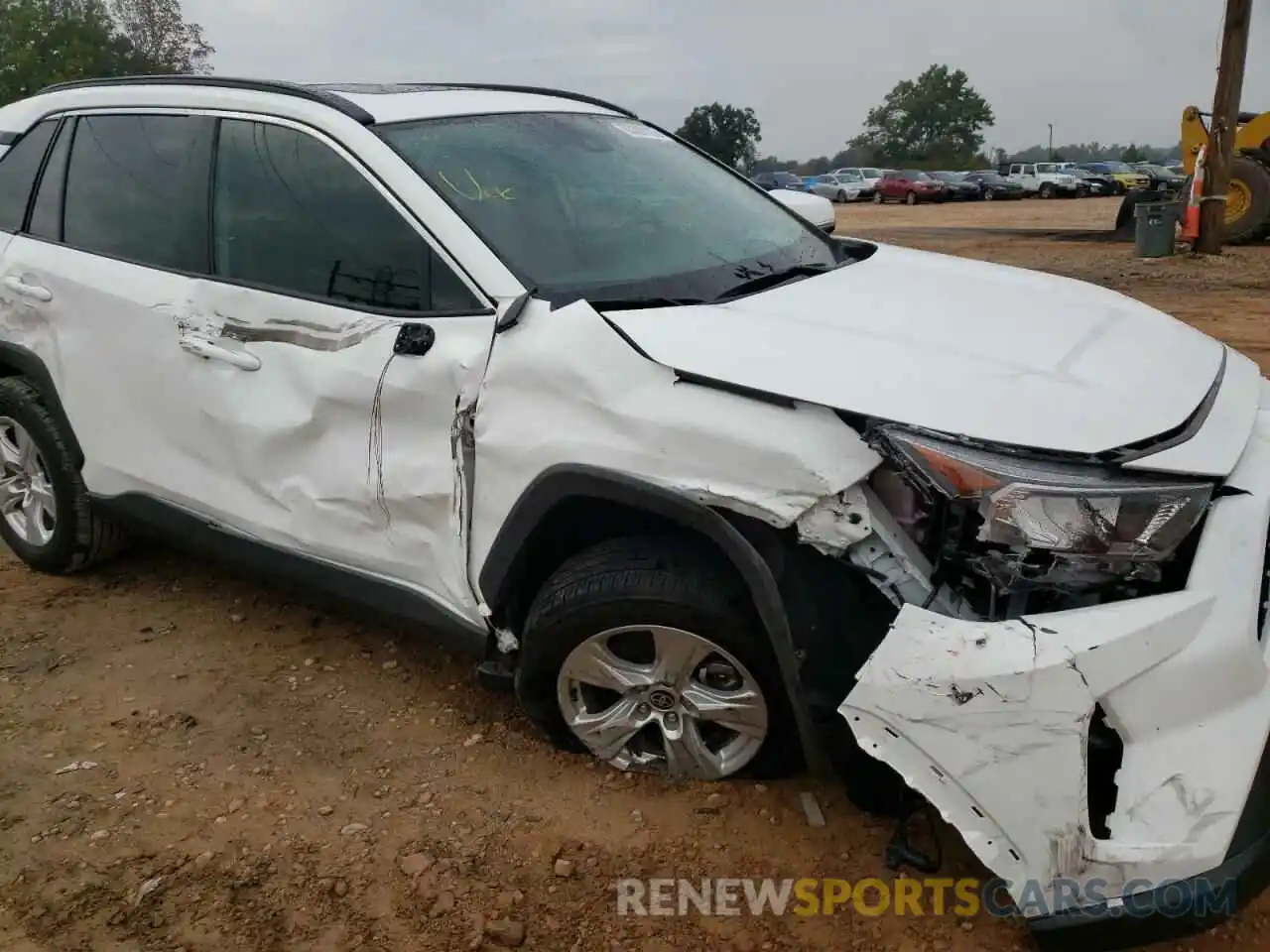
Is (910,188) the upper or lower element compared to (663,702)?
upper

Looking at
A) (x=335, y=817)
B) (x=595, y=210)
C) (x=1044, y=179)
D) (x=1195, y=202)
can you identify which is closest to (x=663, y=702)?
(x=335, y=817)

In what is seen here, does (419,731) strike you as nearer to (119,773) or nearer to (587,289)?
(119,773)

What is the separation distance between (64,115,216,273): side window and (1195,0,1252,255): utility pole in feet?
44.1

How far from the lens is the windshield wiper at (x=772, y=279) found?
270cm

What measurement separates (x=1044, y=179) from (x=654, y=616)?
42.9 metres

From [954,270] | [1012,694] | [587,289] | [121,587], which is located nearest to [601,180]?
[587,289]

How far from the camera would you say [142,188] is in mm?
3396

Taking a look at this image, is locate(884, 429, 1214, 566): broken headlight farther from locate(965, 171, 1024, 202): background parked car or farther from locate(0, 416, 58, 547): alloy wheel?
locate(965, 171, 1024, 202): background parked car

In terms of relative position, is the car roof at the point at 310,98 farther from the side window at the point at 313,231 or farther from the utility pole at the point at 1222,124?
the utility pole at the point at 1222,124

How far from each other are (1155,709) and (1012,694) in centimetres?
26

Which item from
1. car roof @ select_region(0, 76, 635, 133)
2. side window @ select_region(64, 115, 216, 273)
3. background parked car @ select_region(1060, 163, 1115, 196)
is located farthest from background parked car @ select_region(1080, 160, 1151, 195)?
side window @ select_region(64, 115, 216, 273)

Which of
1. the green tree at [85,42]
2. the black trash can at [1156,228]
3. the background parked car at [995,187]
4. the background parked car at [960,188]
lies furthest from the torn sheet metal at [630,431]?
the green tree at [85,42]

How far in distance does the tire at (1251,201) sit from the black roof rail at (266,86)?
14.9 metres

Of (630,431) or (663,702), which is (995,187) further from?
(630,431)
